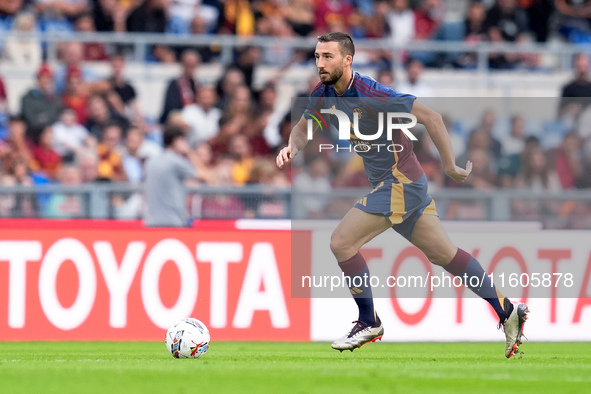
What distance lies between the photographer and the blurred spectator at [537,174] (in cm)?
1367

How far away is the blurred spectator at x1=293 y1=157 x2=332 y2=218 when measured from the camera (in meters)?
12.6

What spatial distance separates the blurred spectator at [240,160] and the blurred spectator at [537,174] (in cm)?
342

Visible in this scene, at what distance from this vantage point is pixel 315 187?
1331 centimetres

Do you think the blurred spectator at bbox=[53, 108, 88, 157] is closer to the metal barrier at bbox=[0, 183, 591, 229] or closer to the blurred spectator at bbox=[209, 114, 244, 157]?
the blurred spectator at bbox=[209, 114, 244, 157]

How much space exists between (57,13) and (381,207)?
30.0 feet

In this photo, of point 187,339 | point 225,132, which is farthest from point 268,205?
point 187,339

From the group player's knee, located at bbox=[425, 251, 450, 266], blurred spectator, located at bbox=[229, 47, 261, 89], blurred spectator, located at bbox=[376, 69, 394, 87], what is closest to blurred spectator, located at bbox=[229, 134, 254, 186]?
blurred spectator, located at bbox=[229, 47, 261, 89]

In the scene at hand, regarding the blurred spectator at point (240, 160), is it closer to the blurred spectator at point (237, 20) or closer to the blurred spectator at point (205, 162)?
the blurred spectator at point (205, 162)

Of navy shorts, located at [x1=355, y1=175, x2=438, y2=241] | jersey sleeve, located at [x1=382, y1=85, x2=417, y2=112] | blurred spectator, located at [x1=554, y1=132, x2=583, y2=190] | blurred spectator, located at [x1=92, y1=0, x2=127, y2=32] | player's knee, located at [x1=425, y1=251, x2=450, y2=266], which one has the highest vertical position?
blurred spectator, located at [x1=92, y1=0, x2=127, y2=32]

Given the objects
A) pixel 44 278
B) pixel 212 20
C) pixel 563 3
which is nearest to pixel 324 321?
pixel 44 278

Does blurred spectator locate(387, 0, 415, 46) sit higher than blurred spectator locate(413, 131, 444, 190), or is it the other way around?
blurred spectator locate(387, 0, 415, 46)

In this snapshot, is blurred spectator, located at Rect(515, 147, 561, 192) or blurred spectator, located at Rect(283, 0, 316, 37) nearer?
blurred spectator, located at Rect(515, 147, 561, 192)

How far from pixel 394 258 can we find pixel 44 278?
3.84 m

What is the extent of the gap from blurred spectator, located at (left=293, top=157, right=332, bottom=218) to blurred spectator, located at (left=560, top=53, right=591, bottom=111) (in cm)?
387
